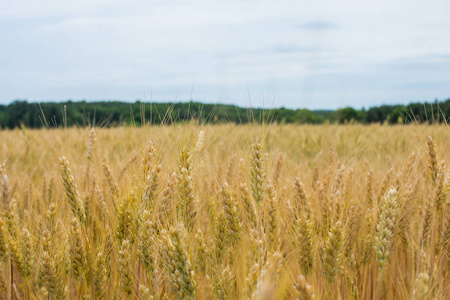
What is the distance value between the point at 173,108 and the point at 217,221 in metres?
0.69

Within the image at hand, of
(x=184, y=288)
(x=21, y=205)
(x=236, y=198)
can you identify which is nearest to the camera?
(x=184, y=288)

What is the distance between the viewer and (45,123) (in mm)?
2045

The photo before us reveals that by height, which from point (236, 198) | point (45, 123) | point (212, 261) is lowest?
point (212, 261)

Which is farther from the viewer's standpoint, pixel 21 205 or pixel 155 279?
pixel 21 205

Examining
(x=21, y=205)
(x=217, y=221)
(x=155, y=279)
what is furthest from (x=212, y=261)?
(x=21, y=205)

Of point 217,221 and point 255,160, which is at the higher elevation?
point 255,160

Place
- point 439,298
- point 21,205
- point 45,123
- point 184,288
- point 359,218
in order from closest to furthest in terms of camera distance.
Answer: 1. point 184,288
2. point 439,298
3. point 45,123
4. point 359,218
5. point 21,205

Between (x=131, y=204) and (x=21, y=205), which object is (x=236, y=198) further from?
(x=21, y=205)

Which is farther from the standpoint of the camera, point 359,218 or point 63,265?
point 359,218

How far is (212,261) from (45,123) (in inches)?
52.0

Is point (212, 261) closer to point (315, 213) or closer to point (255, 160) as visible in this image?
point (255, 160)

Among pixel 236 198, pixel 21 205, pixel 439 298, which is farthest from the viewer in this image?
pixel 21 205

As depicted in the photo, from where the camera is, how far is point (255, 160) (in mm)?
1646

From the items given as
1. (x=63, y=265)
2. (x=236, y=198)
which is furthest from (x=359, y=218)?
(x=63, y=265)
